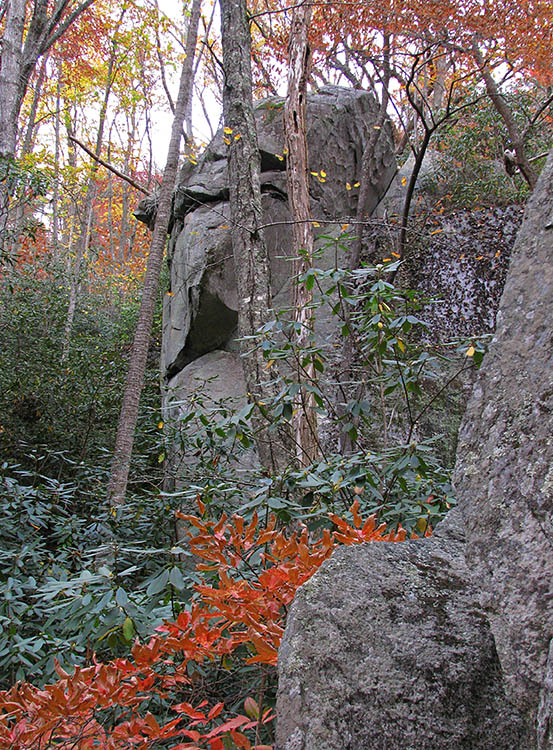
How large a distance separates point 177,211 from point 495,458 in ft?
24.2

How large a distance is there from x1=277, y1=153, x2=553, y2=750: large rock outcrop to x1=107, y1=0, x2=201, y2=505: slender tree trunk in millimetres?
4012

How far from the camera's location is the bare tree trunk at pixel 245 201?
11.8 ft

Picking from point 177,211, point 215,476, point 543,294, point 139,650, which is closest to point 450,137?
point 177,211

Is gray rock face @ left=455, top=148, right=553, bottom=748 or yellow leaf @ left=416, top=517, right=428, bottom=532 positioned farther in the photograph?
yellow leaf @ left=416, top=517, right=428, bottom=532

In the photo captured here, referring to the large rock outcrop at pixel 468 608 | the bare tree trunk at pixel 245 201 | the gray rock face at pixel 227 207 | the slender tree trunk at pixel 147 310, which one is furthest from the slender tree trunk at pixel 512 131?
the large rock outcrop at pixel 468 608

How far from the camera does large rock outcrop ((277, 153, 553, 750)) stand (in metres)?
0.89

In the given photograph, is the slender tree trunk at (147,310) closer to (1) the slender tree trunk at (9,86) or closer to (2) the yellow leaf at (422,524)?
(1) the slender tree trunk at (9,86)

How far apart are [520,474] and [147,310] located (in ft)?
17.3

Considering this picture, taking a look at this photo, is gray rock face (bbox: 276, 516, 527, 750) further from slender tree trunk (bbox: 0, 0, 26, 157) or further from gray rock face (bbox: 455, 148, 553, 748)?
slender tree trunk (bbox: 0, 0, 26, 157)

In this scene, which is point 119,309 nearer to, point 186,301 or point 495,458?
point 186,301

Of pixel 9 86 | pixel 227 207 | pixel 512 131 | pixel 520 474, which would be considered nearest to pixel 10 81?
pixel 9 86

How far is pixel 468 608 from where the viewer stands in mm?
1022

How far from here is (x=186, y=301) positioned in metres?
7.16

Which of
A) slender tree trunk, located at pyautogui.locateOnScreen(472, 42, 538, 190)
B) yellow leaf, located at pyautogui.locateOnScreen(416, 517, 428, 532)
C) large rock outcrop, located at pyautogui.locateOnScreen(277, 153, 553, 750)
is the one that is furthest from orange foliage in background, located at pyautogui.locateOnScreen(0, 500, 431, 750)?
slender tree trunk, located at pyautogui.locateOnScreen(472, 42, 538, 190)
